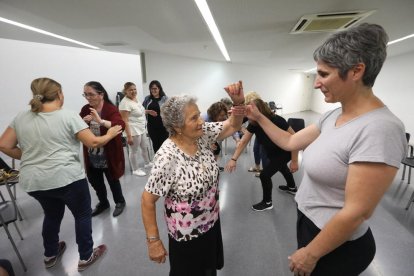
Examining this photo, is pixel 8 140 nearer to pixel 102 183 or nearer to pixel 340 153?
pixel 102 183

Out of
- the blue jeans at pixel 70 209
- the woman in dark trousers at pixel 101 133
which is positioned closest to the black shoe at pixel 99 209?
the woman in dark trousers at pixel 101 133

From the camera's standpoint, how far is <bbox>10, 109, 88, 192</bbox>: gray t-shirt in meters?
1.41

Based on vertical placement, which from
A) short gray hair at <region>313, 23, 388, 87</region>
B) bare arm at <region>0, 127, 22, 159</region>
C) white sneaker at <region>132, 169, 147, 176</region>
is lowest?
white sneaker at <region>132, 169, 147, 176</region>

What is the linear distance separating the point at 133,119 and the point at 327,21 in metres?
3.22

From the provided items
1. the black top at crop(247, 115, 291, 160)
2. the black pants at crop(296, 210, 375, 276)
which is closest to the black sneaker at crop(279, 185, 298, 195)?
the black top at crop(247, 115, 291, 160)

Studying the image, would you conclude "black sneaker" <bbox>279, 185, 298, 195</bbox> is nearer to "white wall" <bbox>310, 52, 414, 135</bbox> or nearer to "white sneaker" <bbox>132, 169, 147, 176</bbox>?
"white sneaker" <bbox>132, 169, 147, 176</bbox>

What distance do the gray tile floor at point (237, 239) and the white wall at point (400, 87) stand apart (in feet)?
13.2

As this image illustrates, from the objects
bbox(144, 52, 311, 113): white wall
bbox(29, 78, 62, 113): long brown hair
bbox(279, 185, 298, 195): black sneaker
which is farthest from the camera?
bbox(144, 52, 311, 113): white wall

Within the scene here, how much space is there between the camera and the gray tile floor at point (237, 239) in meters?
1.81

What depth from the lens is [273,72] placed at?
10.7 metres

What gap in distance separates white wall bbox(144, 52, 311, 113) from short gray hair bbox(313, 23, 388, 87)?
4.26m

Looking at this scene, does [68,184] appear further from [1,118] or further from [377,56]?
[1,118]

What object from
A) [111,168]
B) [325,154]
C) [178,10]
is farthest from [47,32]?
[325,154]

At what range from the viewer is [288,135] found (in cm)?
123
